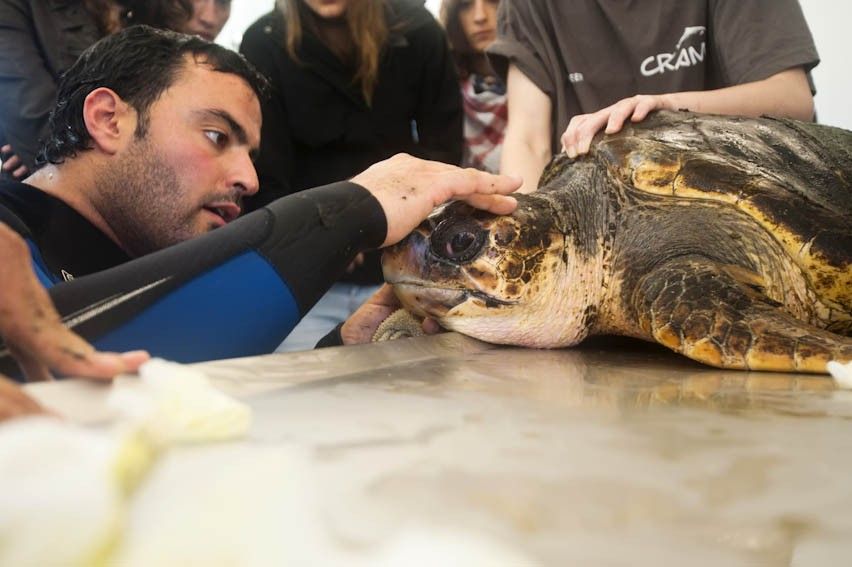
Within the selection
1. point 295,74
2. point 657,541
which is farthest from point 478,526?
point 295,74

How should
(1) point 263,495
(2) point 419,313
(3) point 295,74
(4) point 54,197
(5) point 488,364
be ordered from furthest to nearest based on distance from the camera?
(3) point 295,74
(2) point 419,313
(4) point 54,197
(5) point 488,364
(1) point 263,495

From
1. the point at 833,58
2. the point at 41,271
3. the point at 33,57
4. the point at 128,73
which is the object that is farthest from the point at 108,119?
the point at 833,58

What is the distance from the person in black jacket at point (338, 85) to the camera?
183 centimetres

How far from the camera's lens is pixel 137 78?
1.21 metres

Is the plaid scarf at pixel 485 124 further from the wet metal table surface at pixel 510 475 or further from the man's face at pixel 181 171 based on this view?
the wet metal table surface at pixel 510 475

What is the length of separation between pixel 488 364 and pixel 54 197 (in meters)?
0.72

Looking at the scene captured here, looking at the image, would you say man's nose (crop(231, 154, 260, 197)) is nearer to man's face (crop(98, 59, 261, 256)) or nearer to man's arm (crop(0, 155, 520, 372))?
man's face (crop(98, 59, 261, 256))

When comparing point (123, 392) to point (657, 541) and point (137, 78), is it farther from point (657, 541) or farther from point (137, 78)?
point (137, 78)

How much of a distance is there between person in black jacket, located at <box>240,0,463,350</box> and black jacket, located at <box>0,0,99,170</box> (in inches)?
19.0

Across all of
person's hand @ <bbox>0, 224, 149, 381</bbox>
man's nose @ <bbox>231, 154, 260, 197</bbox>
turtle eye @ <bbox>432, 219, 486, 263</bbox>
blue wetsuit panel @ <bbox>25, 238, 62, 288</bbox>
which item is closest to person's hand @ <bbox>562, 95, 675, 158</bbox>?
turtle eye @ <bbox>432, 219, 486, 263</bbox>

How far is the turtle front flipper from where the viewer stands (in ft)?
2.51

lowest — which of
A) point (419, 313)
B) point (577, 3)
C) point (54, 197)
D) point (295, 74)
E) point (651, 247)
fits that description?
point (419, 313)

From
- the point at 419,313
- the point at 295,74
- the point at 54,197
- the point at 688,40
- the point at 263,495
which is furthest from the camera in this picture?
the point at 295,74

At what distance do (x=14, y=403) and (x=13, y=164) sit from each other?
1.57 metres
